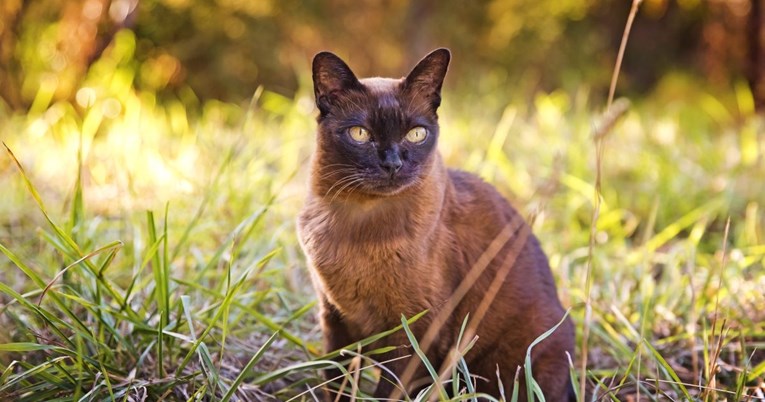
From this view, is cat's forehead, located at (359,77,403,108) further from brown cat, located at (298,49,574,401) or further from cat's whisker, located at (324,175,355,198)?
cat's whisker, located at (324,175,355,198)

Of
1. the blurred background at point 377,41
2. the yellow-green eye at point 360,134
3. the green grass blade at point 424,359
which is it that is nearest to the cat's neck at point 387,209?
the yellow-green eye at point 360,134

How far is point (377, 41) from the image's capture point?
6.07 m

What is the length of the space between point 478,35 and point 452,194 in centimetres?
453

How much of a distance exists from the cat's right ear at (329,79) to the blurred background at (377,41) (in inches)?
123

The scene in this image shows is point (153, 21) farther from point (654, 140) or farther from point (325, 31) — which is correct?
point (654, 140)

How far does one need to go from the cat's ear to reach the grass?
1.17ft

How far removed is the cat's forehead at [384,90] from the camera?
5.70 feet

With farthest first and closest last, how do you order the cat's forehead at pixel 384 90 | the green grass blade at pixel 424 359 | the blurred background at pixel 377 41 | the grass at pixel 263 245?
the blurred background at pixel 377 41
the cat's forehead at pixel 384 90
the grass at pixel 263 245
the green grass blade at pixel 424 359

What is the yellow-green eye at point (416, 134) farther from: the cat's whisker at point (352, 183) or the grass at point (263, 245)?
the grass at point (263, 245)

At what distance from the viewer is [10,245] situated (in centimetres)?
260

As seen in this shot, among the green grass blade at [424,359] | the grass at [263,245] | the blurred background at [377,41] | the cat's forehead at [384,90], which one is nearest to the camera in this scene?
the green grass blade at [424,359]

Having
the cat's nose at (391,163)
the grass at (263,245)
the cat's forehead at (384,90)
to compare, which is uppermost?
the cat's forehead at (384,90)

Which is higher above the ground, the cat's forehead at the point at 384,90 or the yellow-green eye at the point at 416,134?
the cat's forehead at the point at 384,90

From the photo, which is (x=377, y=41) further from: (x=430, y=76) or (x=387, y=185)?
(x=387, y=185)
